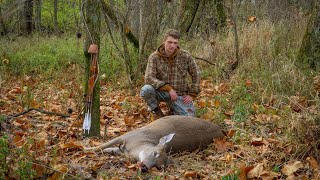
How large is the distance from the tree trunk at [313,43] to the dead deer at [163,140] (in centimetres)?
316

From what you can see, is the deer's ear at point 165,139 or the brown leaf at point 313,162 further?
the deer's ear at point 165,139

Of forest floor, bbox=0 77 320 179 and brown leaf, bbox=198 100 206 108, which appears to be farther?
brown leaf, bbox=198 100 206 108

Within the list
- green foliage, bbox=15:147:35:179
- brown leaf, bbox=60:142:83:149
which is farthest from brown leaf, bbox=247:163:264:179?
green foliage, bbox=15:147:35:179

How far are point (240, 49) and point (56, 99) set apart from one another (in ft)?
13.9

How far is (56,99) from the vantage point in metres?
7.96

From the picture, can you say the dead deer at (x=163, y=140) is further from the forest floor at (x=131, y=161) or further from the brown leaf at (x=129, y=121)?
the brown leaf at (x=129, y=121)

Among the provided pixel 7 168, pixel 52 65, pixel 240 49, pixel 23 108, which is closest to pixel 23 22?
pixel 52 65

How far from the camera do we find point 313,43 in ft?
26.3

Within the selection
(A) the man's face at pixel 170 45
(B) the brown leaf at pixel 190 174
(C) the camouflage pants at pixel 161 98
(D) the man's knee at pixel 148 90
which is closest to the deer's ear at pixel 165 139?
(B) the brown leaf at pixel 190 174

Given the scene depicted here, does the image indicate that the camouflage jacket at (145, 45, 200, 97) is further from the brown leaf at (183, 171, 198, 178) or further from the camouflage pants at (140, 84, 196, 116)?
the brown leaf at (183, 171, 198, 178)

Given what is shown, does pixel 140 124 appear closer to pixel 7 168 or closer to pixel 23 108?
pixel 23 108

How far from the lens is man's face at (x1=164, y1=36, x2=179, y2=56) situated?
661cm

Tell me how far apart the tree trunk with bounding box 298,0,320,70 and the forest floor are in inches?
67.9

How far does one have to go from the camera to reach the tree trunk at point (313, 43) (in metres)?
7.97
